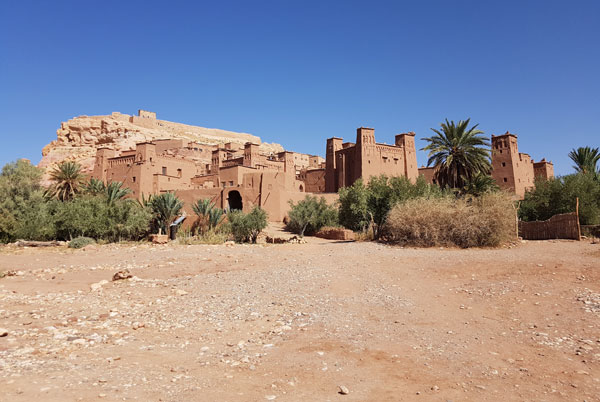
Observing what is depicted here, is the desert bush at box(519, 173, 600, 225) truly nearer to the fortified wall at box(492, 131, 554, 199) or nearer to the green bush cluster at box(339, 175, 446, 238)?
the green bush cluster at box(339, 175, 446, 238)

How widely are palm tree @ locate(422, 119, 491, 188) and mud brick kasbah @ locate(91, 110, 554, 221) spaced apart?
25.8 ft

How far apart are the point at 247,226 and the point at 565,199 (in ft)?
64.2

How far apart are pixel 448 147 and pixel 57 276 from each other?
2177 centimetres

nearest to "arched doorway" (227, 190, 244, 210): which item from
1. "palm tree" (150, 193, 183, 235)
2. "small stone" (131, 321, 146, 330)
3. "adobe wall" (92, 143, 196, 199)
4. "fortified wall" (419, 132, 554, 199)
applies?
"adobe wall" (92, 143, 196, 199)

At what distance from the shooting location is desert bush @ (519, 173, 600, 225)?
22078 mm

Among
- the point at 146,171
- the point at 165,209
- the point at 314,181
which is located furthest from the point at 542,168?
the point at 146,171

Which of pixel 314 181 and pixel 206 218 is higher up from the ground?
pixel 314 181

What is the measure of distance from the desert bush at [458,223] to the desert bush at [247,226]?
28.8 ft

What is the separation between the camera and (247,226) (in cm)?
2222

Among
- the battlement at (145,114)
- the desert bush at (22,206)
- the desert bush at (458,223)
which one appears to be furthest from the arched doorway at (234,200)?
the battlement at (145,114)

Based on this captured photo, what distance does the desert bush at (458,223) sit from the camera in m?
14.7

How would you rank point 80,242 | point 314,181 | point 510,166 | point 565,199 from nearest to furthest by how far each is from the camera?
point 80,242
point 565,199
point 510,166
point 314,181

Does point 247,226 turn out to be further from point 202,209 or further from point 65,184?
point 65,184

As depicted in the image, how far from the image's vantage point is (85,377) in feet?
13.0
